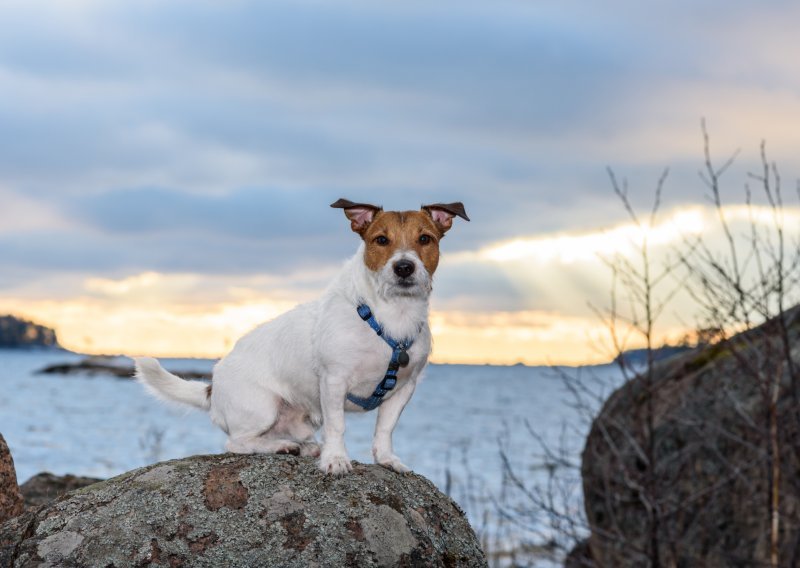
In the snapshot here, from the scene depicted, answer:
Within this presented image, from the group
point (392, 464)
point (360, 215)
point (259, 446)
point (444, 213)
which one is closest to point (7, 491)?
point (259, 446)

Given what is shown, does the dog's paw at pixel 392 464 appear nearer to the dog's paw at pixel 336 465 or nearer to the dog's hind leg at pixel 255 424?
the dog's paw at pixel 336 465

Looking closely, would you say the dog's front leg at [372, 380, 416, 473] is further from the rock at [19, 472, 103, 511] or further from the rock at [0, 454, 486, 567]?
the rock at [19, 472, 103, 511]

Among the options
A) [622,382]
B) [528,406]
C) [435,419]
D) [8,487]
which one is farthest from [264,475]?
[528,406]

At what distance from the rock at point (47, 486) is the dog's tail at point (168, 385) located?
2.34m

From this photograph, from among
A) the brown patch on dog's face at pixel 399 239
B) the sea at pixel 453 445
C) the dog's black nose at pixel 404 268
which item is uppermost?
the brown patch on dog's face at pixel 399 239

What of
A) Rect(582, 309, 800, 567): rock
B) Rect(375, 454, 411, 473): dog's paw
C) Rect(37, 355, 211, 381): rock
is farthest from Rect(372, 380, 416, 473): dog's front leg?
Rect(37, 355, 211, 381): rock

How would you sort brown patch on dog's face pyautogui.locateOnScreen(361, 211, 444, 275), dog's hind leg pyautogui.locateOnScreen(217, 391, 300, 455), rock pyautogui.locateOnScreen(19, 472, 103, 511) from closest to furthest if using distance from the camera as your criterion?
brown patch on dog's face pyautogui.locateOnScreen(361, 211, 444, 275) → dog's hind leg pyautogui.locateOnScreen(217, 391, 300, 455) → rock pyautogui.locateOnScreen(19, 472, 103, 511)

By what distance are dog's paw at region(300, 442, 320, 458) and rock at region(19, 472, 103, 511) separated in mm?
3370

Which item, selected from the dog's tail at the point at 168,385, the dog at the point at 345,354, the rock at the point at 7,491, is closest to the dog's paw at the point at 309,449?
the dog at the point at 345,354

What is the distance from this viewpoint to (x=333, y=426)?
6191 millimetres

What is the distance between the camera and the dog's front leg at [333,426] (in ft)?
20.3

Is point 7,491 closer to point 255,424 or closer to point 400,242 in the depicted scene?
point 255,424

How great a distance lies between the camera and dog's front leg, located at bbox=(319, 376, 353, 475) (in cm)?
619

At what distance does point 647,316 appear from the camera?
7363mm
